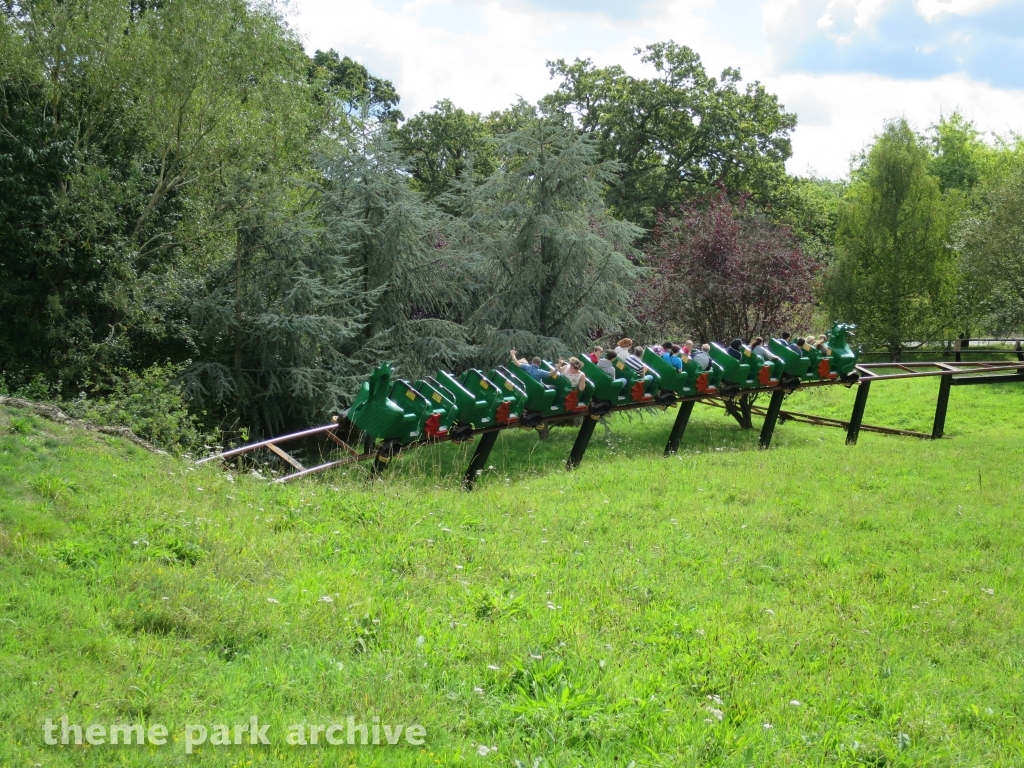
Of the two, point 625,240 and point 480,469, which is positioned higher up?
point 625,240

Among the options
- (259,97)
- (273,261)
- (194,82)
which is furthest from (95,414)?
(259,97)

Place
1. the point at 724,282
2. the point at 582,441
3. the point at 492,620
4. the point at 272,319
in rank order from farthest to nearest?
the point at 724,282
the point at 272,319
the point at 582,441
the point at 492,620

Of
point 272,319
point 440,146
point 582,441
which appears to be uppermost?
point 440,146

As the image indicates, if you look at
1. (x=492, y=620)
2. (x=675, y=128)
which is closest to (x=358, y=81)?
(x=675, y=128)

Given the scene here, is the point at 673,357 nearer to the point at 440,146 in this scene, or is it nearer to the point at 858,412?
the point at 858,412

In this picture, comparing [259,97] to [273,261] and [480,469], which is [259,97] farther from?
[480,469]

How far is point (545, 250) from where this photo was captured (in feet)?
55.2

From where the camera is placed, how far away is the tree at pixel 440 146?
31.8 metres

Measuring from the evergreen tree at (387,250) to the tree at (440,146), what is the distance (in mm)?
14261

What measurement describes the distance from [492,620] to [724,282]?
1927 centimetres

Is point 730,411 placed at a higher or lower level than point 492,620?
higher

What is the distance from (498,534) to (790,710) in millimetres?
3344

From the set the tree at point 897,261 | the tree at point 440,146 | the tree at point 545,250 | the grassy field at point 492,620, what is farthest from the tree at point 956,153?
the grassy field at point 492,620

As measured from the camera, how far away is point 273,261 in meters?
16.5
